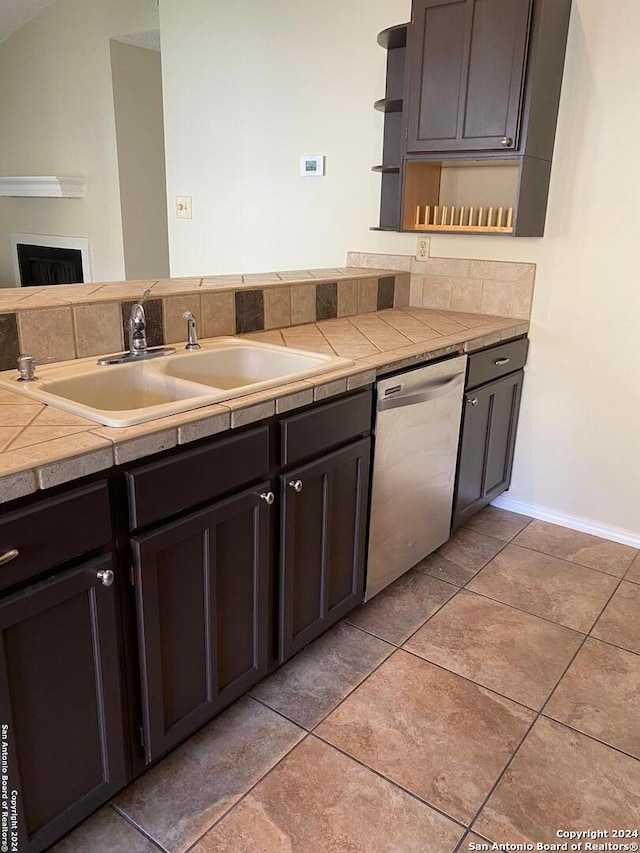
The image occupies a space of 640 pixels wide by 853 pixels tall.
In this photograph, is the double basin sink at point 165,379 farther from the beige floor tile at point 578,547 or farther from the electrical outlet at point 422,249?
the beige floor tile at point 578,547

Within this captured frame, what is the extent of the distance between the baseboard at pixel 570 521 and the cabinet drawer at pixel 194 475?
1.82 m

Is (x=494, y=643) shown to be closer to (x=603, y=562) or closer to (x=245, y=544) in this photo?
(x=603, y=562)

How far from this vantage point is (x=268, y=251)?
3461mm

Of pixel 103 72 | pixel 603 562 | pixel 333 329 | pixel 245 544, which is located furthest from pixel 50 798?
pixel 103 72

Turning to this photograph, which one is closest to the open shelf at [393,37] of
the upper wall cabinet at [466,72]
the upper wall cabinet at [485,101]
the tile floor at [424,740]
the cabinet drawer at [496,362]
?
the upper wall cabinet at [485,101]

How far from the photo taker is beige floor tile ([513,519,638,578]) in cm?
262

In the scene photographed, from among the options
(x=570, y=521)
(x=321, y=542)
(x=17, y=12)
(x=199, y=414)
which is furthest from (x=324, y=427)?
(x=17, y=12)

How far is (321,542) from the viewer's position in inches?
73.2

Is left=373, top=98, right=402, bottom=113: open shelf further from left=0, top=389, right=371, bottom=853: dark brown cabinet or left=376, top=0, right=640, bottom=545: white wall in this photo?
left=0, top=389, right=371, bottom=853: dark brown cabinet

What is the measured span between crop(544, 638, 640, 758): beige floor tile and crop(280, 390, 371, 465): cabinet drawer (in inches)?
37.8

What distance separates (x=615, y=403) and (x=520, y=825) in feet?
5.73

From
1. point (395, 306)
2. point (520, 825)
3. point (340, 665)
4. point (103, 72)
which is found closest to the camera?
point (520, 825)

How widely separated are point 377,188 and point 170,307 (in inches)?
57.4

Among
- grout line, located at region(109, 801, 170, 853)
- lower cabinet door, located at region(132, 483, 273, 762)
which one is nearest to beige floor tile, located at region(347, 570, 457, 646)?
lower cabinet door, located at region(132, 483, 273, 762)
